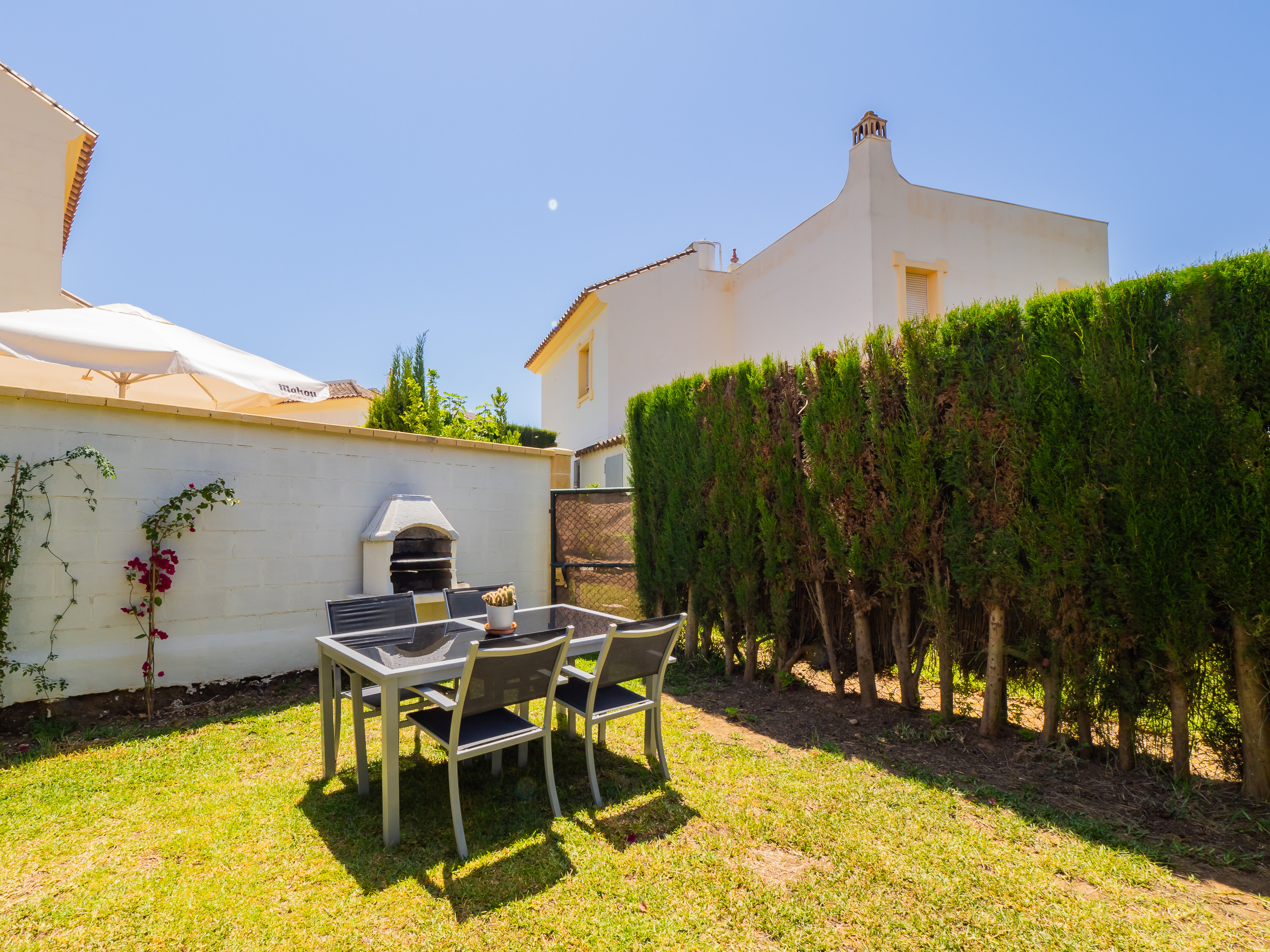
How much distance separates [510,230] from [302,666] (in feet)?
25.9

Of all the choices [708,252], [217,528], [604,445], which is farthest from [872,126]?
[217,528]

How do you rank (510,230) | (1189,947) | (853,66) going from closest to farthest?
(1189,947)
(853,66)
(510,230)

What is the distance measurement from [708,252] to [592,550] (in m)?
10.7

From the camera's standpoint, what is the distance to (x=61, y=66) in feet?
30.0

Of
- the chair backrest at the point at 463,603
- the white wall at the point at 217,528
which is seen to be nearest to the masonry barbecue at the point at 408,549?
the white wall at the point at 217,528

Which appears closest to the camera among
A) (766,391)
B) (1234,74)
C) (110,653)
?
(110,653)

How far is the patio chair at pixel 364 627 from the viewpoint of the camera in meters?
3.50

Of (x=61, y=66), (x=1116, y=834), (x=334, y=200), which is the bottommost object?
(x=1116, y=834)

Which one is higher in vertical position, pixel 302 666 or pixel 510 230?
pixel 510 230

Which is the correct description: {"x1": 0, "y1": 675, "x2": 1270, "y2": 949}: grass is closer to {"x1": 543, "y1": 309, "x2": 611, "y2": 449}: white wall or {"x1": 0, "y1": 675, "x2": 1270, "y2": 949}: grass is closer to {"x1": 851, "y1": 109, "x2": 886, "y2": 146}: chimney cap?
{"x1": 543, "y1": 309, "x2": 611, "y2": 449}: white wall

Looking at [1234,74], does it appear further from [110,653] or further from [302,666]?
[110,653]

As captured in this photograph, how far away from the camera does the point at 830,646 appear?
17.5ft

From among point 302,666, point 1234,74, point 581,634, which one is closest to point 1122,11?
point 1234,74

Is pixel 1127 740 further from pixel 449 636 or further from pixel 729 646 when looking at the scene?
pixel 449 636
